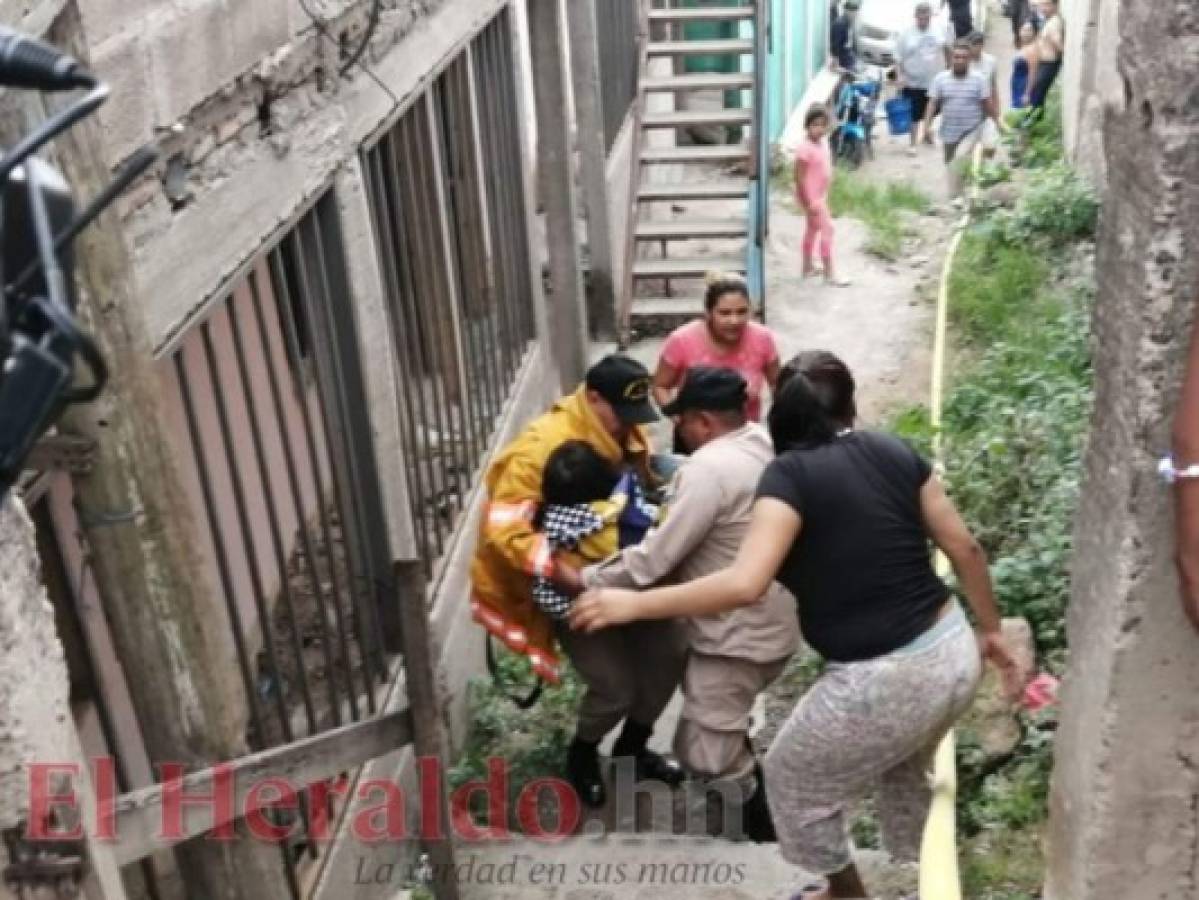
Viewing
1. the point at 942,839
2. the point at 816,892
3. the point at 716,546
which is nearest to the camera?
the point at 942,839

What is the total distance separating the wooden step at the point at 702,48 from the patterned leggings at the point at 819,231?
1.53 meters

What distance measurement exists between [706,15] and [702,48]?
0.90 ft

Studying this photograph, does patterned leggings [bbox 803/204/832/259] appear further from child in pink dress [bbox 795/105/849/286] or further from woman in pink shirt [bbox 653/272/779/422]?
woman in pink shirt [bbox 653/272/779/422]

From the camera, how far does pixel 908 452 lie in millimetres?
3602

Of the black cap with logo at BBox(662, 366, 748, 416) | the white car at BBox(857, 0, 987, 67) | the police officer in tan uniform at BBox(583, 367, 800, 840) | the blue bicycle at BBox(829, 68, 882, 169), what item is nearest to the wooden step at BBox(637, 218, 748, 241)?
the blue bicycle at BBox(829, 68, 882, 169)

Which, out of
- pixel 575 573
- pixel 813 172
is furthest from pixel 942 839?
pixel 813 172

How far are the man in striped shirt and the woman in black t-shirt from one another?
32.6ft

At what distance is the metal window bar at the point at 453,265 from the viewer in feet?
18.4

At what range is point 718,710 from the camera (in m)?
4.64

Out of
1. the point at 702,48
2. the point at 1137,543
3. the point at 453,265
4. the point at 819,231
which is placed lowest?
the point at 819,231

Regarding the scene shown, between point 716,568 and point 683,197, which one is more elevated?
point 716,568

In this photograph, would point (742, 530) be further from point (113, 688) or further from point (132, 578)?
point (132, 578)

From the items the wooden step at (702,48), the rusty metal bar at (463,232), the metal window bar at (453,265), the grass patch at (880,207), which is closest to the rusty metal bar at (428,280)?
the metal window bar at (453,265)

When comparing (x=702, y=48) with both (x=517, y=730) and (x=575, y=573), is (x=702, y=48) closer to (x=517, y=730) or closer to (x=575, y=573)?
(x=517, y=730)
